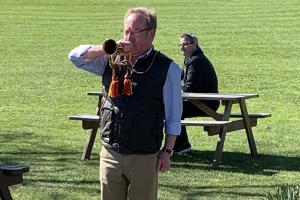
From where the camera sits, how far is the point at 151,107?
5.02m

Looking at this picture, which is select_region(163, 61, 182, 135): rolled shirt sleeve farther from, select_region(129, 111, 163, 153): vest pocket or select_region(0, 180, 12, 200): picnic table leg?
select_region(0, 180, 12, 200): picnic table leg

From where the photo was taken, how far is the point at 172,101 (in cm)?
504

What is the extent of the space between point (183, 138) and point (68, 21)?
23127mm

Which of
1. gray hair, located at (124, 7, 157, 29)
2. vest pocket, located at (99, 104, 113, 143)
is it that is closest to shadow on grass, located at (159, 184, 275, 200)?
vest pocket, located at (99, 104, 113, 143)

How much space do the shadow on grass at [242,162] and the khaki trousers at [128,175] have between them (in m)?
3.63

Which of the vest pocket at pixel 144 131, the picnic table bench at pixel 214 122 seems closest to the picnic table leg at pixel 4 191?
the vest pocket at pixel 144 131

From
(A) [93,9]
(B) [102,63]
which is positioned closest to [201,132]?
(B) [102,63]

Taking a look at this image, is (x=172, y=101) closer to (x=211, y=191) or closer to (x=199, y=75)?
(x=211, y=191)

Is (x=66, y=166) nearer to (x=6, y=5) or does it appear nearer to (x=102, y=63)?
(x=102, y=63)

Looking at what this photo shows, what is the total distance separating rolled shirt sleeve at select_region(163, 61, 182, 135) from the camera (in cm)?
504

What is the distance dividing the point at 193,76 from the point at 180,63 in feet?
32.5

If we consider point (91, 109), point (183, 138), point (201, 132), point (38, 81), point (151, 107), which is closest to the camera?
point (151, 107)

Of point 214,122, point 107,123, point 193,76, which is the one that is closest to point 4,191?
point 107,123

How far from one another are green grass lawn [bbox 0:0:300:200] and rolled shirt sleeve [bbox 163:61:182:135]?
2483 millimetres
